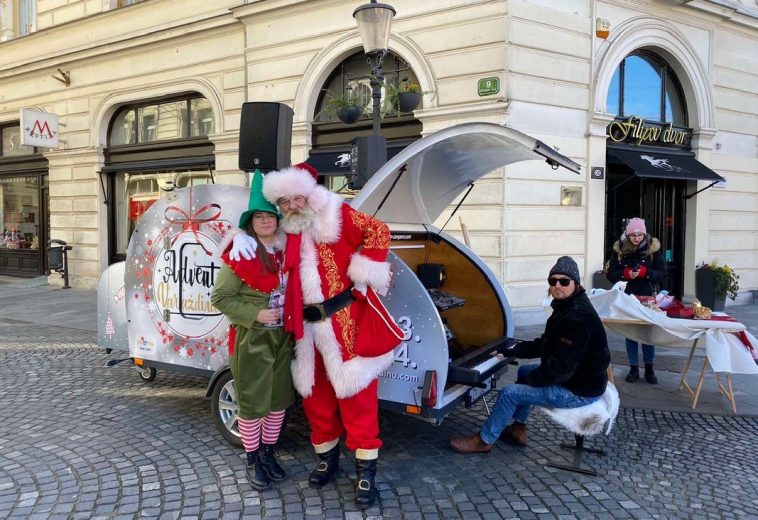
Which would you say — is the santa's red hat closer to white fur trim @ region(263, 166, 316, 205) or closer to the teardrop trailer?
white fur trim @ region(263, 166, 316, 205)

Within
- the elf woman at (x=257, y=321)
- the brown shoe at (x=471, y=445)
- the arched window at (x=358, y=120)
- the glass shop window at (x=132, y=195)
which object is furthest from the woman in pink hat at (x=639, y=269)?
the glass shop window at (x=132, y=195)

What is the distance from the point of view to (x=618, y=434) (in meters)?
4.66

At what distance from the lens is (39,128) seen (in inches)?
542

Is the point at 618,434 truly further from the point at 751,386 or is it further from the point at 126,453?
the point at 126,453

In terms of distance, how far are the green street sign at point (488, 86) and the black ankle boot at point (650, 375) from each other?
15.4 feet

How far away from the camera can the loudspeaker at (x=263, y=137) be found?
16.6ft

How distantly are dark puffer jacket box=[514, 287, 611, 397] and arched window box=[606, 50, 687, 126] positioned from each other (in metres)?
7.76

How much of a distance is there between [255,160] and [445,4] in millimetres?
5722

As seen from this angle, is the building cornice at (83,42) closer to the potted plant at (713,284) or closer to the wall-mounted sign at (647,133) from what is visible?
the wall-mounted sign at (647,133)

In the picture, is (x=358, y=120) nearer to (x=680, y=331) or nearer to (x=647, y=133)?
(x=647, y=133)

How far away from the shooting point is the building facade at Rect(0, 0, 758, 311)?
29.5 ft

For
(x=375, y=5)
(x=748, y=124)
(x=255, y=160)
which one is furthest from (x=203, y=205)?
(x=748, y=124)

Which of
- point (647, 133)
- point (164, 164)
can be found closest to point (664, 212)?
point (647, 133)

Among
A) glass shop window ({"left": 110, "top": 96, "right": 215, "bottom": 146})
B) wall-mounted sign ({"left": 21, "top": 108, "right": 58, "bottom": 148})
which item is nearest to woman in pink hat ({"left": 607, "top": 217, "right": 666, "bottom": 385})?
glass shop window ({"left": 110, "top": 96, "right": 215, "bottom": 146})
